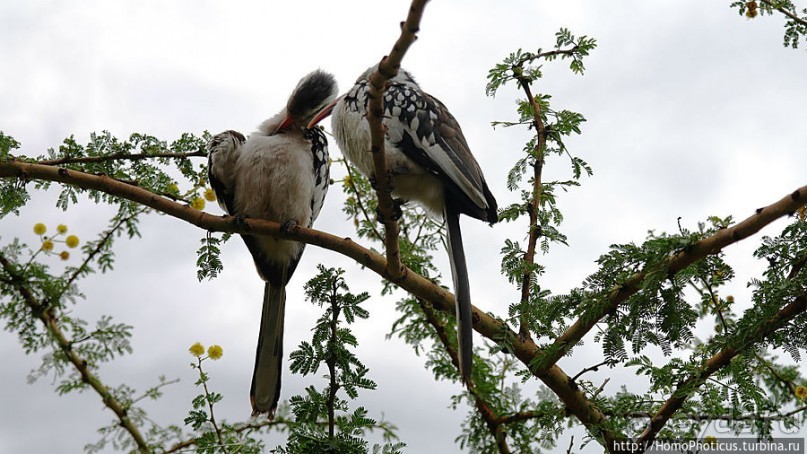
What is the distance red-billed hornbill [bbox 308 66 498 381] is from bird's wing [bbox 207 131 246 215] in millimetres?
492

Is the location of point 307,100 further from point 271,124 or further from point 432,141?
point 432,141

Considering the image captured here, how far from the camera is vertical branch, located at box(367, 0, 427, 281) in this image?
5.96ft

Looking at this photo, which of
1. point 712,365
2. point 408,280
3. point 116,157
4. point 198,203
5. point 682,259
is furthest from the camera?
point 198,203

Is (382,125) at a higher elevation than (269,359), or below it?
higher

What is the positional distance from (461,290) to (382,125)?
67 cm

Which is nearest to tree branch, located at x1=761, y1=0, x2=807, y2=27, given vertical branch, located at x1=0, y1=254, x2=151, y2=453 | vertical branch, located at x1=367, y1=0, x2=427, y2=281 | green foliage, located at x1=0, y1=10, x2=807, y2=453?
green foliage, located at x1=0, y1=10, x2=807, y2=453

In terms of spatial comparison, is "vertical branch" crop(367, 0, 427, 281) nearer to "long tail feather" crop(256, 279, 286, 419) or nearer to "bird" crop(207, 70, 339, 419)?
"bird" crop(207, 70, 339, 419)

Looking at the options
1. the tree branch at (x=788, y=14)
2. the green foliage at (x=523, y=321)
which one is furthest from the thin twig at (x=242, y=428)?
the tree branch at (x=788, y=14)

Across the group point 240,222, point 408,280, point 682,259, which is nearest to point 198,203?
point 240,222

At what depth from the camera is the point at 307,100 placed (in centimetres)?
352

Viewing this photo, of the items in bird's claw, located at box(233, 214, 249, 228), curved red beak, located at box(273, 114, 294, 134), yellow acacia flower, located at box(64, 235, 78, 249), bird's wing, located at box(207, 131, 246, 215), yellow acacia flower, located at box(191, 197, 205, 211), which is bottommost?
bird's claw, located at box(233, 214, 249, 228)

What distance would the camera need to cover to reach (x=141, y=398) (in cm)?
310

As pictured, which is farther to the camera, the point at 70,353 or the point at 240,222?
the point at 70,353

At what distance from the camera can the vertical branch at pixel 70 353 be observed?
9.98ft
